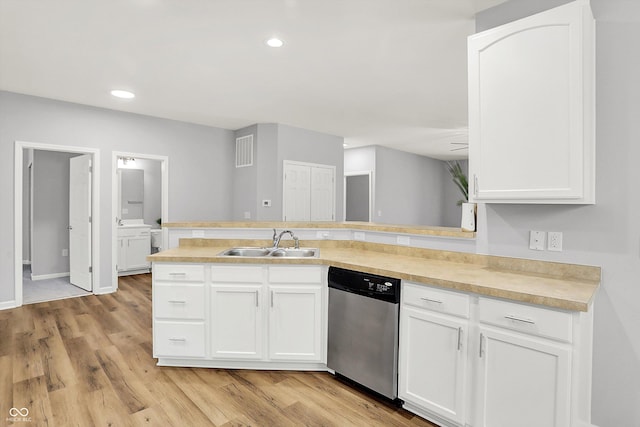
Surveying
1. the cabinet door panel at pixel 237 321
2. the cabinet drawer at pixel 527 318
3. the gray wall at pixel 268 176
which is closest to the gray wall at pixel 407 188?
the gray wall at pixel 268 176

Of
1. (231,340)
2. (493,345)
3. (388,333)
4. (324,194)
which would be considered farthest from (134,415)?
(324,194)

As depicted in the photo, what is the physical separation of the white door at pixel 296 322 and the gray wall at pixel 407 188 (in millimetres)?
4619

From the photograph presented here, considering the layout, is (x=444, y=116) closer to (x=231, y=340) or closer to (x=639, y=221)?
(x=639, y=221)

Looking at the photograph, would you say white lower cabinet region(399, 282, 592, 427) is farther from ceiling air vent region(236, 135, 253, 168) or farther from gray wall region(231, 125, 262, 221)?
ceiling air vent region(236, 135, 253, 168)

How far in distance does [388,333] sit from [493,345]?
1.96 ft

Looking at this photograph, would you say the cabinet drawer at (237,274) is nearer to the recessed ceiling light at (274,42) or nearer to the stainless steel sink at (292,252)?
the stainless steel sink at (292,252)

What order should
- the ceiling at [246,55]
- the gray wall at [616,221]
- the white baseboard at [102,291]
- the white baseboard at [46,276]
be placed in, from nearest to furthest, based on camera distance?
the gray wall at [616,221], the ceiling at [246,55], the white baseboard at [102,291], the white baseboard at [46,276]

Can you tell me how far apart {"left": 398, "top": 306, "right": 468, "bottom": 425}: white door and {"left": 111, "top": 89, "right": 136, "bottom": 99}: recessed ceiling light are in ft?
12.5

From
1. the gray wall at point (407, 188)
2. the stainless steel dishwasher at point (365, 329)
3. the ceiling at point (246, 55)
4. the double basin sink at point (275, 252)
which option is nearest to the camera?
the stainless steel dishwasher at point (365, 329)

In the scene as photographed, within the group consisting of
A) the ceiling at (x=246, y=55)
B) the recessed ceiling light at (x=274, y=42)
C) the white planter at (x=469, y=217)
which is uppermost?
the ceiling at (x=246, y=55)

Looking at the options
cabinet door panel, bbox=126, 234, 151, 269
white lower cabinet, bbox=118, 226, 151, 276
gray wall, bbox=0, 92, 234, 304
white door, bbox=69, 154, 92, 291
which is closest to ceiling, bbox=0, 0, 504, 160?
gray wall, bbox=0, 92, 234, 304

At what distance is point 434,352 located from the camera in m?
1.90

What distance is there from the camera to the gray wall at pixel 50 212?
541cm

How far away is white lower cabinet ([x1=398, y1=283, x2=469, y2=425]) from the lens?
5.90 ft
